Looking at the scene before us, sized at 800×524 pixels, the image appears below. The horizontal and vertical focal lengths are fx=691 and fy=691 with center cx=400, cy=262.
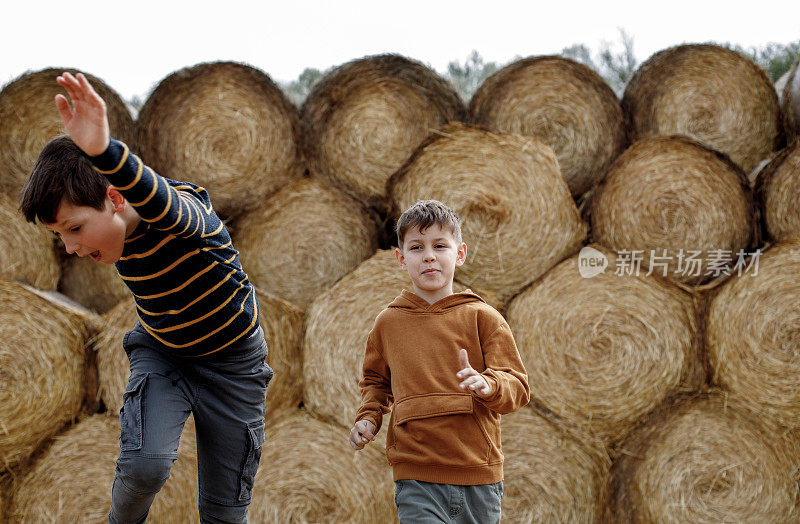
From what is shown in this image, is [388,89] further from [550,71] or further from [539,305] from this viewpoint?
[539,305]

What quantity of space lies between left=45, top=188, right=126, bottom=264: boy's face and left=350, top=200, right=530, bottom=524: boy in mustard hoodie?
26.7 inches

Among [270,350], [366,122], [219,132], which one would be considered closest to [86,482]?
[270,350]

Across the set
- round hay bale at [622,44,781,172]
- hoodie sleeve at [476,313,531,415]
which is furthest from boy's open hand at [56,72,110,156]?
round hay bale at [622,44,781,172]

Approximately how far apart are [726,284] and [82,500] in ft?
8.45

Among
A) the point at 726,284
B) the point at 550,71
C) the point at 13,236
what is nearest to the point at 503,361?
the point at 726,284

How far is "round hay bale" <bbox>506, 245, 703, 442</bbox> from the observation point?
267 cm

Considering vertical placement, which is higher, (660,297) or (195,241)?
(195,241)

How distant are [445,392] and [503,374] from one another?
171 millimetres

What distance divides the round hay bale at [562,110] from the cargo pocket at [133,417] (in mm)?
2013

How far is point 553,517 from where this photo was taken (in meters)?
2.63

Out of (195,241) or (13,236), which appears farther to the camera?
(13,236)

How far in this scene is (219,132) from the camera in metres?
3.01

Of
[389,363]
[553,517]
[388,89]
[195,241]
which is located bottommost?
[553,517]

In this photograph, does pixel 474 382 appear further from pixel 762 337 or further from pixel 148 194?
pixel 762 337
